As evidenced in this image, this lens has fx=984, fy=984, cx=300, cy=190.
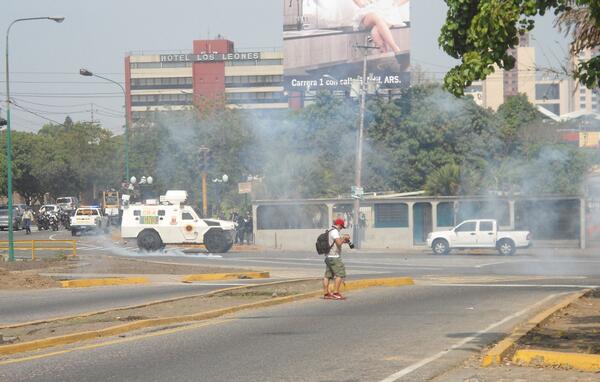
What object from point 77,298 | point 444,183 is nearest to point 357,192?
point 444,183

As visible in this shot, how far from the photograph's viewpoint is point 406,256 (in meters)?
43.5

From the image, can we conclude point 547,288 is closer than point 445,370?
No

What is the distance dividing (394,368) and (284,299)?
9.16 m

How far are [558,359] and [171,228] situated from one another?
34393mm

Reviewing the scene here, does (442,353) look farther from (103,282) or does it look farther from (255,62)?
(255,62)

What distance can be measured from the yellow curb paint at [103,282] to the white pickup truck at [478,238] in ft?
67.9

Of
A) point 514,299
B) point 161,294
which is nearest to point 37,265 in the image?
point 161,294

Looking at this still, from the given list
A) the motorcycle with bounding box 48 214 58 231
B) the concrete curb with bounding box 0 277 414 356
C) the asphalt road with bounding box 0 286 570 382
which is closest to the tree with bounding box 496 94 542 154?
the motorcycle with bounding box 48 214 58 231

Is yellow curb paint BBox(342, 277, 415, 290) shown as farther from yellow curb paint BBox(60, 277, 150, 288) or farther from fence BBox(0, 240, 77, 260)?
fence BBox(0, 240, 77, 260)

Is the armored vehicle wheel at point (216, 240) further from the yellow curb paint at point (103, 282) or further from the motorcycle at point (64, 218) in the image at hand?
the motorcycle at point (64, 218)

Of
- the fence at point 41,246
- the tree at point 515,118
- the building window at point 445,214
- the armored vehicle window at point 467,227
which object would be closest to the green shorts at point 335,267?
the fence at point 41,246

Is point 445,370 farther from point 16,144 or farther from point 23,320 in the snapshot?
point 16,144

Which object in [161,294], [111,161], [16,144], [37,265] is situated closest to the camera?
[161,294]

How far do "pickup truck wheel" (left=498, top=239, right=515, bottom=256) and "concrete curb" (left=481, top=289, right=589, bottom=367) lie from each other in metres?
25.5
